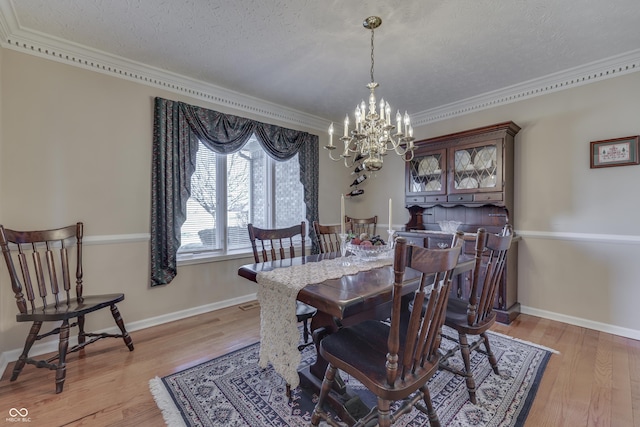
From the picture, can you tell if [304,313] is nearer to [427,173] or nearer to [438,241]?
[438,241]

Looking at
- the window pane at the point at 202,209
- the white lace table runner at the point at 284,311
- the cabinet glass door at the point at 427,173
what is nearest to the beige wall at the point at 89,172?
the window pane at the point at 202,209

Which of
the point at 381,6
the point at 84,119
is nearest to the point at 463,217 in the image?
the point at 381,6

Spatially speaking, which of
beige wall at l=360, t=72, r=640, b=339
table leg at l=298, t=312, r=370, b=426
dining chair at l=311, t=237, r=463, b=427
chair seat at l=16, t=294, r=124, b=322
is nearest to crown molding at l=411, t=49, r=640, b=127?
beige wall at l=360, t=72, r=640, b=339

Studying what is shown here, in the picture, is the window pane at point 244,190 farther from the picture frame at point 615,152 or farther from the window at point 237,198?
the picture frame at point 615,152

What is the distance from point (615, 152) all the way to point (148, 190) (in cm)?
434

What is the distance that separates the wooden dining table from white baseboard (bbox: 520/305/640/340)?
1.76 meters

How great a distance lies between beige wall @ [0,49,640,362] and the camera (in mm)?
2164

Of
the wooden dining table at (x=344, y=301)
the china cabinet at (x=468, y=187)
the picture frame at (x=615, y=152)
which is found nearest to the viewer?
the wooden dining table at (x=344, y=301)

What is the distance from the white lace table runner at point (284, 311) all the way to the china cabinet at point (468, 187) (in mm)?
1896

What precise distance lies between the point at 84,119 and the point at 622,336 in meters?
5.06

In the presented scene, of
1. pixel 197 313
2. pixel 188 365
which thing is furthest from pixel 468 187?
pixel 197 313

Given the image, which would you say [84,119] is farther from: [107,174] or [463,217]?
[463,217]

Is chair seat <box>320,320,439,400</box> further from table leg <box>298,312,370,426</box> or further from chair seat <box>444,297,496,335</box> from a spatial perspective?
chair seat <box>444,297,496,335</box>

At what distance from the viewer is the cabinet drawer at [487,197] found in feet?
9.68
